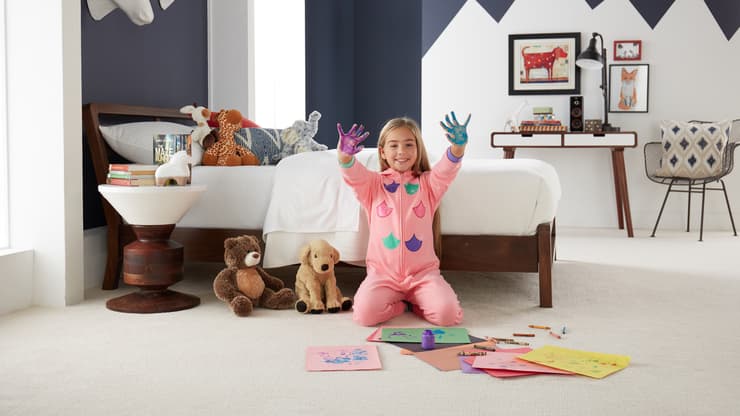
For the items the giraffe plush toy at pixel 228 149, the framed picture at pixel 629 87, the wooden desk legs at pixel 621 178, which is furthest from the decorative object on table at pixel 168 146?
the framed picture at pixel 629 87

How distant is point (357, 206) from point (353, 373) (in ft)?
3.24

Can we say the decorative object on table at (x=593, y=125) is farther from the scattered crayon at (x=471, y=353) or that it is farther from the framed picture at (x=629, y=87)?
the scattered crayon at (x=471, y=353)

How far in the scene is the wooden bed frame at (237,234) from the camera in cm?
285

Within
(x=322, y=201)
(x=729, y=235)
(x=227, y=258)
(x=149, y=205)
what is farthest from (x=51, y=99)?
(x=729, y=235)

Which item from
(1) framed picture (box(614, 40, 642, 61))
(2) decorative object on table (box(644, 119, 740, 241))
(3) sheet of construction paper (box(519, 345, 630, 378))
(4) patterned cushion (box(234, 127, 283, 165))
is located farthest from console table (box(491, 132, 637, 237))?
(3) sheet of construction paper (box(519, 345, 630, 378))

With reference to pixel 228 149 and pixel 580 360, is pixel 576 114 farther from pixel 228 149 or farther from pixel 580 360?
pixel 580 360

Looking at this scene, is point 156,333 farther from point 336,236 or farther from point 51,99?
point 51,99

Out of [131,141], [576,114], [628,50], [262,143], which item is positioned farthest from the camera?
[628,50]

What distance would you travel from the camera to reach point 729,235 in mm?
5465

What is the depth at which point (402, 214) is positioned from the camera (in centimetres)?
270

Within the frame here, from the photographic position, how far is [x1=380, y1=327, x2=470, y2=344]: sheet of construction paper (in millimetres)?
2330

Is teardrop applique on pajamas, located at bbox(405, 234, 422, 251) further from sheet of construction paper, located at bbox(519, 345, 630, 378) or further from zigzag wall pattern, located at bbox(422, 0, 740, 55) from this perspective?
zigzag wall pattern, located at bbox(422, 0, 740, 55)

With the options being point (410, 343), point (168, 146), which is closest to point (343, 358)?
point (410, 343)

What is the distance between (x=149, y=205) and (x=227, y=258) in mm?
345
